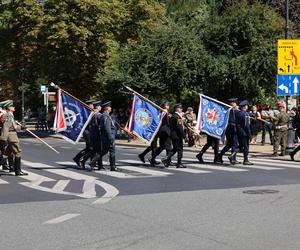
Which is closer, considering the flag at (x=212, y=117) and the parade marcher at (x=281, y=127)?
the flag at (x=212, y=117)

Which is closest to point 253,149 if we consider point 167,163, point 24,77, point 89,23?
point 167,163

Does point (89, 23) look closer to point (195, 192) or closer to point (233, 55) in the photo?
point (233, 55)

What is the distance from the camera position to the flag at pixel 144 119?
16.0 meters

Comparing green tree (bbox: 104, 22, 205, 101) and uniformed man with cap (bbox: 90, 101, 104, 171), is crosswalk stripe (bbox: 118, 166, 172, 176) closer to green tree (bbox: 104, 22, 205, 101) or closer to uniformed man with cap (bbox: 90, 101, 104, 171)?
uniformed man with cap (bbox: 90, 101, 104, 171)

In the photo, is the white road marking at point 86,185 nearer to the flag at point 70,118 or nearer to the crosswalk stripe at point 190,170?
the flag at point 70,118

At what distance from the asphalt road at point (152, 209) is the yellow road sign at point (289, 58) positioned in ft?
19.6

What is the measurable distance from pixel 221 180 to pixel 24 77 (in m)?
33.2

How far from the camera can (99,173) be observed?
48.0ft

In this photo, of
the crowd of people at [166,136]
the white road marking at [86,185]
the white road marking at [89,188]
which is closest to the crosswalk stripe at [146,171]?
the crowd of people at [166,136]

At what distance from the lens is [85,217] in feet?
28.3

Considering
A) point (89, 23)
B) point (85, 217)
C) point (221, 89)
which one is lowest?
point (85, 217)

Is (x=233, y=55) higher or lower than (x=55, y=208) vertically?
higher

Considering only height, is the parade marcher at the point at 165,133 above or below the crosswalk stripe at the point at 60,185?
above

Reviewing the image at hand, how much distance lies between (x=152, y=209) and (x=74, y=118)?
23.7 feet
